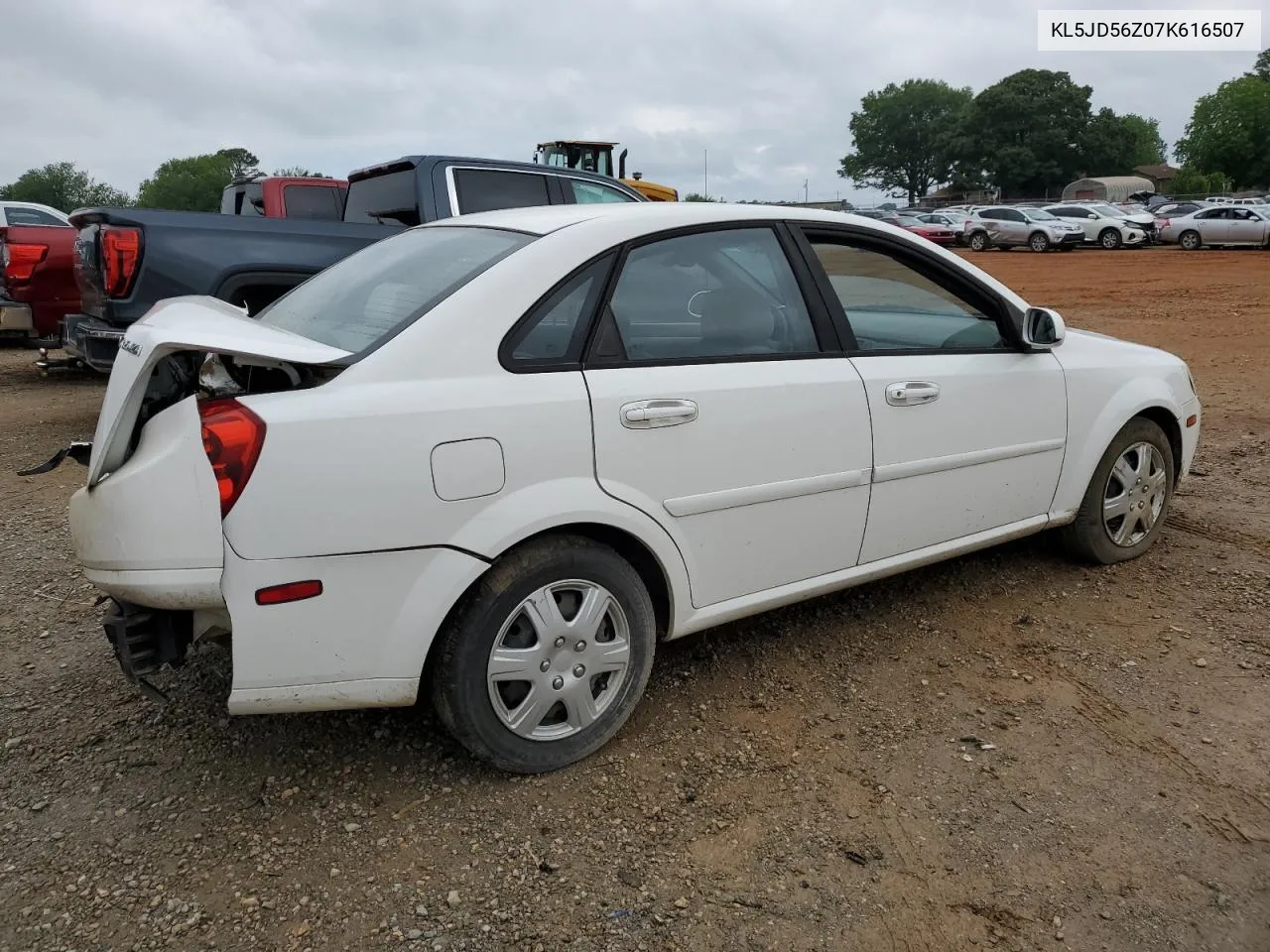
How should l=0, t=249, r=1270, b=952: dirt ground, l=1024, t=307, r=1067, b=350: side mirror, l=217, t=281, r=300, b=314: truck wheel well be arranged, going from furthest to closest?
l=217, t=281, r=300, b=314: truck wheel well
l=1024, t=307, r=1067, b=350: side mirror
l=0, t=249, r=1270, b=952: dirt ground

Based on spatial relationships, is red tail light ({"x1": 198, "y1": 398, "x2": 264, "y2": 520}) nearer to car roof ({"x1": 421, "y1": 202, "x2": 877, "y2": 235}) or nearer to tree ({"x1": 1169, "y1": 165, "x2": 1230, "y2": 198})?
car roof ({"x1": 421, "y1": 202, "x2": 877, "y2": 235})

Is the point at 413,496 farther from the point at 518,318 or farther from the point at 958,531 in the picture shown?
the point at 958,531

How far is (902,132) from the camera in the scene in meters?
110

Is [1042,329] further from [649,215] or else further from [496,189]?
[496,189]

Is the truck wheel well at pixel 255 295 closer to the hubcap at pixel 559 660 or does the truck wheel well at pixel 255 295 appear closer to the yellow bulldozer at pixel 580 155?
the hubcap at pixel 559 660

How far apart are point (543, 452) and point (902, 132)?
11726 cm

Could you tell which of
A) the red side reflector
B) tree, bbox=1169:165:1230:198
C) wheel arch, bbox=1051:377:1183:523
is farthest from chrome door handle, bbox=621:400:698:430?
tree, bbox=1169:165:1230:198

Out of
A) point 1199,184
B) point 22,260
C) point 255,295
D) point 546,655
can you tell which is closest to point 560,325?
point 546,655

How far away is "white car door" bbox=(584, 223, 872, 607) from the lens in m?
2.85

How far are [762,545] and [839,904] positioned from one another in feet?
3.68

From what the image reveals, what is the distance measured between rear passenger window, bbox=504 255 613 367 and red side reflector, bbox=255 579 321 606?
2.56 ft

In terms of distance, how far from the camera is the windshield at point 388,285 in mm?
2801

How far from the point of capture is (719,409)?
2.97m

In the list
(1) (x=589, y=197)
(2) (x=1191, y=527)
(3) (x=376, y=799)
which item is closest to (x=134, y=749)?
(3) (x=376, y=799)
